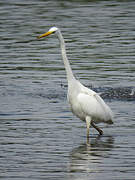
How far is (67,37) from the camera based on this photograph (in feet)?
70.3

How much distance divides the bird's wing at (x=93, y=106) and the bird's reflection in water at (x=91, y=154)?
0.46 m

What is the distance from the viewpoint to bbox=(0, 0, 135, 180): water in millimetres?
8219

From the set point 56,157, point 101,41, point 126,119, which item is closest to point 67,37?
point 101,41

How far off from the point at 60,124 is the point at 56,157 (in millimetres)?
2270

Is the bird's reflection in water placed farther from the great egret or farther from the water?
the great egret

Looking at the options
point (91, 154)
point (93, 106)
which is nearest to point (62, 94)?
point (93, 106)

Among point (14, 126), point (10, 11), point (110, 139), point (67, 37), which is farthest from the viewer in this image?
point (10, 11)

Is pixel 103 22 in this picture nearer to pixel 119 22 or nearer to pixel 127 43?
pixel 119 22

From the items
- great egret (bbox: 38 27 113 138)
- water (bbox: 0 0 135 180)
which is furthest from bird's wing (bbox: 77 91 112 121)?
water (bbox: 0 0 135 180)

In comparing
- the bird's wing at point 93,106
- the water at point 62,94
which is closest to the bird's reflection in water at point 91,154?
the water at point 62,94

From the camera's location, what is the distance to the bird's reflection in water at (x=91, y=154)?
26.3 feet

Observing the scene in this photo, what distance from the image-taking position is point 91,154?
29.4 feet

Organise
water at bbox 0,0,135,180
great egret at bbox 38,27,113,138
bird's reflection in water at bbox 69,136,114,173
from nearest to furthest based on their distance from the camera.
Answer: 1. bird's reflection in water at bbox 69,136,114,173
2. water at bbox 0,0,135,180
3. great egret at bbox 38,27,113,138

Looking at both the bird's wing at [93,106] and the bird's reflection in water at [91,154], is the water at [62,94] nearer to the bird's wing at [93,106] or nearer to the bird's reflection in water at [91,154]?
the bird's reflection in water at [91,154]
